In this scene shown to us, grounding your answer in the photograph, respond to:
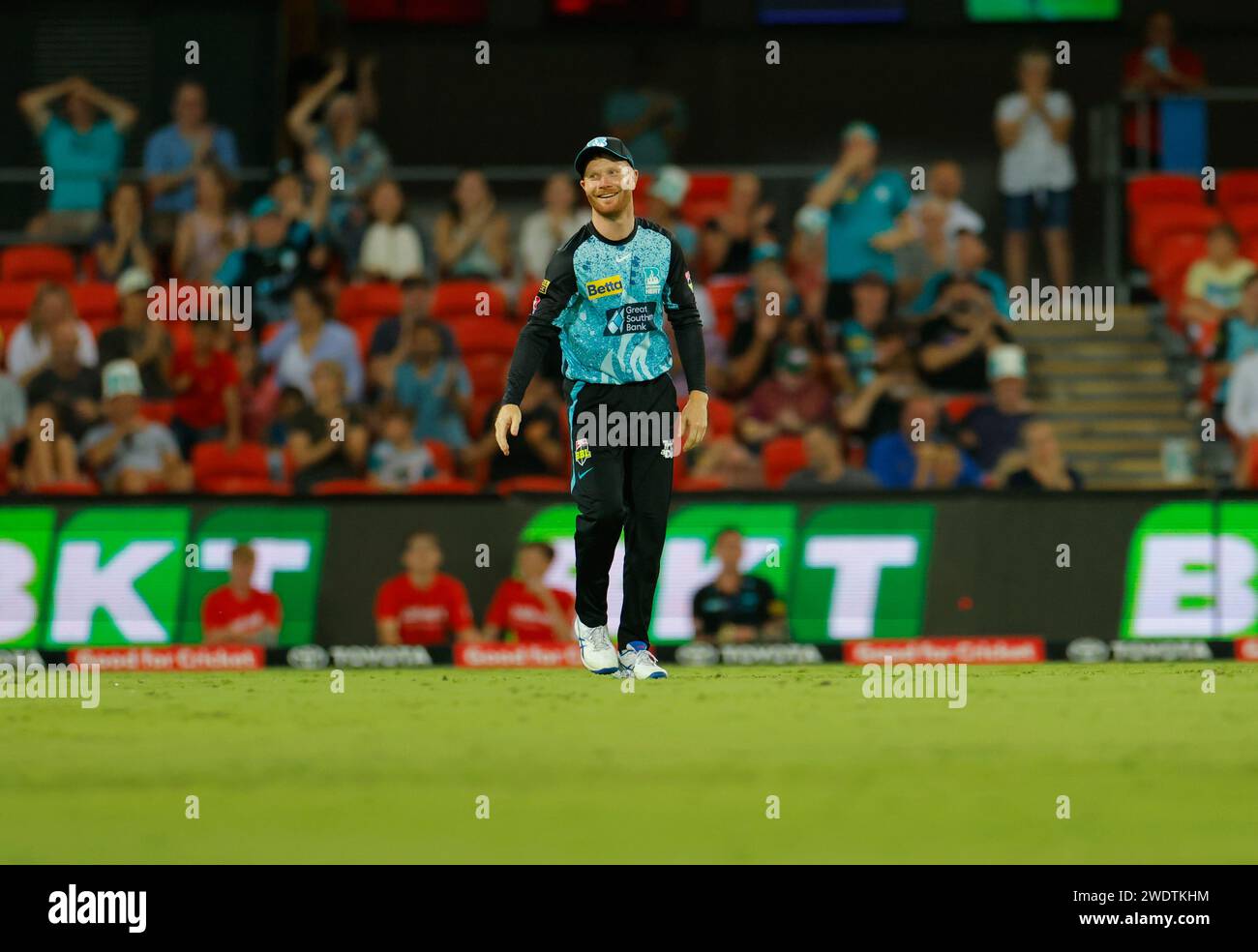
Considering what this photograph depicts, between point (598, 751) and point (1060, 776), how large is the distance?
7.22ft

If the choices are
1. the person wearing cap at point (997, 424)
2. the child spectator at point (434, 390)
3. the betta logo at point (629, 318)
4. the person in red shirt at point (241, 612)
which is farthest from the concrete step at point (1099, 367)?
the betta logo at point (629, 318)

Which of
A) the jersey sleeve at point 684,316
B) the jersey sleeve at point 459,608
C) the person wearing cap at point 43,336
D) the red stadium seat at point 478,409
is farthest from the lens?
the person wearing cap at point 43,336

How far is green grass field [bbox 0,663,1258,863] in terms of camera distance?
26.8ft

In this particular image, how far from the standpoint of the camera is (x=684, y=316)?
746 centimetres

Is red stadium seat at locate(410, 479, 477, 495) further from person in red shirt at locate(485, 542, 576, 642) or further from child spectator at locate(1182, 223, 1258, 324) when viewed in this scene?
child spectator at locate(1182, 223, 1258, 324)

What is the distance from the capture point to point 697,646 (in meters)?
15.0

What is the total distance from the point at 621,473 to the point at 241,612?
8.70 m

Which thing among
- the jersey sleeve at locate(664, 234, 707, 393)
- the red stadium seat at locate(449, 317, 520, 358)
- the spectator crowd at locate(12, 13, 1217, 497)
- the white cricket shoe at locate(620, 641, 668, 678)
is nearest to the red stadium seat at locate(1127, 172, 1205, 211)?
the spectator crowd at locate(12, 13, 1217, 497)

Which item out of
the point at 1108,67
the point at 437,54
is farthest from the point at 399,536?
the point at 1108,67

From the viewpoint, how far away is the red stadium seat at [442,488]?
15828 millimetres

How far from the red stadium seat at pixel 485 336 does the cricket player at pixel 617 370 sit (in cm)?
1050

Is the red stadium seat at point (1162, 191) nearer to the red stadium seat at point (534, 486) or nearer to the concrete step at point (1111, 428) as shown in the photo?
the concrete step at point (1111, 428)

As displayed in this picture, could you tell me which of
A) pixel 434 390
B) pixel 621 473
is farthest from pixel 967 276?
pixel 621 473

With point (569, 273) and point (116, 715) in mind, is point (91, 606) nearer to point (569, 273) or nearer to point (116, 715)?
point (116, 715)
